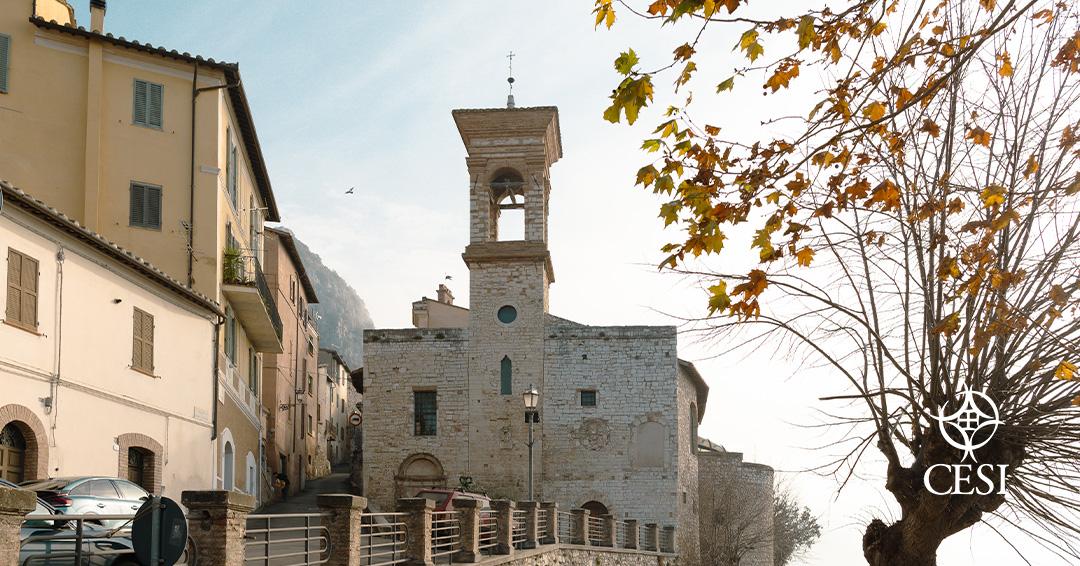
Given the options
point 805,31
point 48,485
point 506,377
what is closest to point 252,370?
point 506,377

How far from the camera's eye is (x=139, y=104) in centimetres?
2619

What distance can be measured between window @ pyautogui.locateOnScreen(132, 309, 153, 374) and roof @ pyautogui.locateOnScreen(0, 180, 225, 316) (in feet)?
2.58

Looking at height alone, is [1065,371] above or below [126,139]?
below

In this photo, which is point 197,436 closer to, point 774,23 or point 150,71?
point 150,71

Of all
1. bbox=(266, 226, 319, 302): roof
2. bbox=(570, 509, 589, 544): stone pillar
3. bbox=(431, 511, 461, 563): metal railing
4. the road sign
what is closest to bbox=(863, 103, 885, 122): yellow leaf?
the road sign

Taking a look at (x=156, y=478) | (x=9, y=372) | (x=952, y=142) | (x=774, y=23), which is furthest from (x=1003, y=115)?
(x=156, y=478)

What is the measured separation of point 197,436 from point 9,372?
769 cm

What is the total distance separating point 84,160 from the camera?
83.9ft

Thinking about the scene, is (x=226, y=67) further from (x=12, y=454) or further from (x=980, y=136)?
(x=980, y=136)

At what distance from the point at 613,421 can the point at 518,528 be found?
1590 centimetres

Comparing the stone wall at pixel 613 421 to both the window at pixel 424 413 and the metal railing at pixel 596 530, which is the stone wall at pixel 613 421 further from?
the metal railing at pixel 596 530

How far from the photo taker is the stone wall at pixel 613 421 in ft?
128

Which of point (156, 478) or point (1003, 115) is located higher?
point (1003, 115)

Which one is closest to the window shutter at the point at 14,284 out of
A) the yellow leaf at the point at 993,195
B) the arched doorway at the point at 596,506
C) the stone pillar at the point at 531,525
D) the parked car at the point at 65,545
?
the parked car at the point at 65,545
